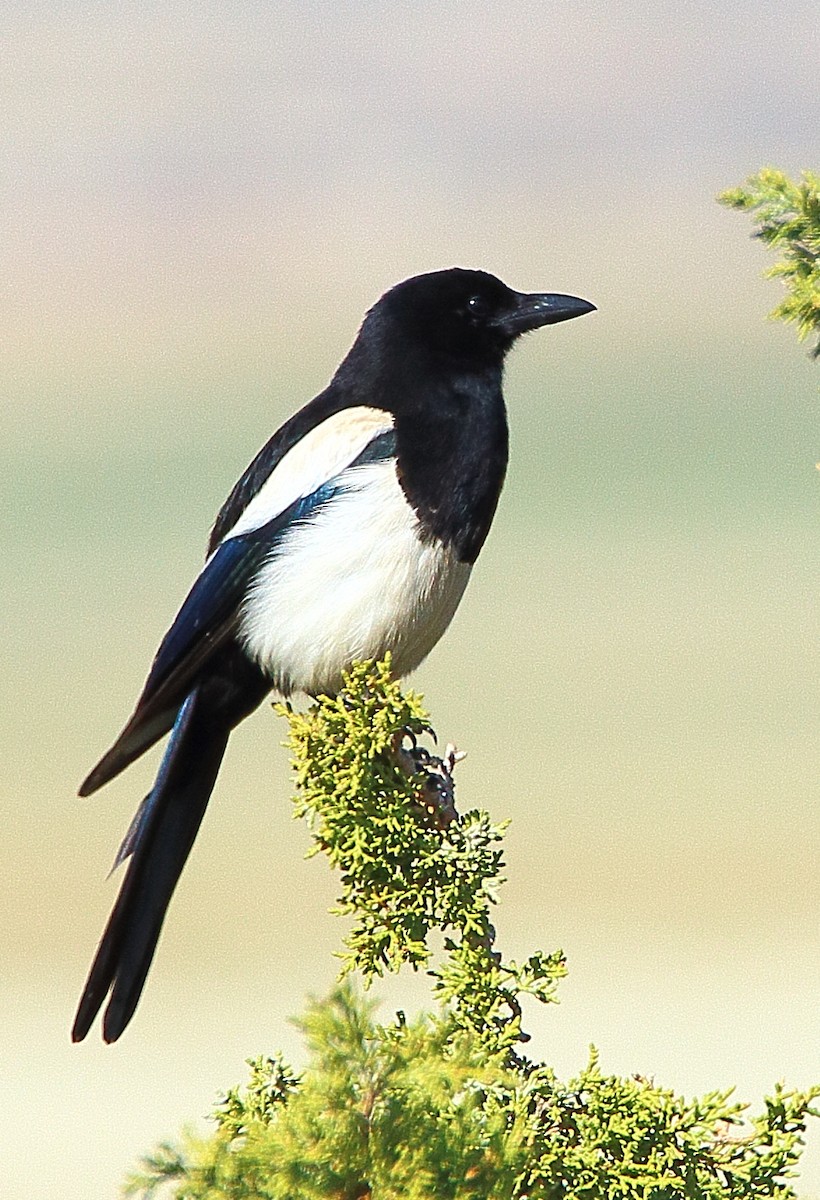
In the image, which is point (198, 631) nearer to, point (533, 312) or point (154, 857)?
point (154, 857)

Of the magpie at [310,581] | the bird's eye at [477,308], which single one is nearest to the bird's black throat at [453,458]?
the magpie at [310,581]

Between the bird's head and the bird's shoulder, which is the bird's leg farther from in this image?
the bird's head

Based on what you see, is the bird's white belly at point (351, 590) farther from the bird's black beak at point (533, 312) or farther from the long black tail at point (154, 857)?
the bird's black beak at point (533, 312)

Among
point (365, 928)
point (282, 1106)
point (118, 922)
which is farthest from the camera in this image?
point (118, 922)

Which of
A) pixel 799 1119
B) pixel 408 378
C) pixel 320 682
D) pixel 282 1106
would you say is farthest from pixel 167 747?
pixel 799 1119

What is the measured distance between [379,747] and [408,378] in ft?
1.83

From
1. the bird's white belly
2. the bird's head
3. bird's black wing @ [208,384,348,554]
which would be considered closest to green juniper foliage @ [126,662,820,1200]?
the bird's white belly

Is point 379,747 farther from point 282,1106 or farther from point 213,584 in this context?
point 213,584

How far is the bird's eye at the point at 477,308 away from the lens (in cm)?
150

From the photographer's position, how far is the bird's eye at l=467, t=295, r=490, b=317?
4.93 ft

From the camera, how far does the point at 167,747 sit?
1.35 m

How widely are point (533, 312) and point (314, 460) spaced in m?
0.30

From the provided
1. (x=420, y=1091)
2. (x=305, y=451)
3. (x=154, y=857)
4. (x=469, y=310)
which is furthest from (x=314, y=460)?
(x=420, y=1091)

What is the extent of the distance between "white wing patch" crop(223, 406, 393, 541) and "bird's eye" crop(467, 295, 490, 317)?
18 cm
